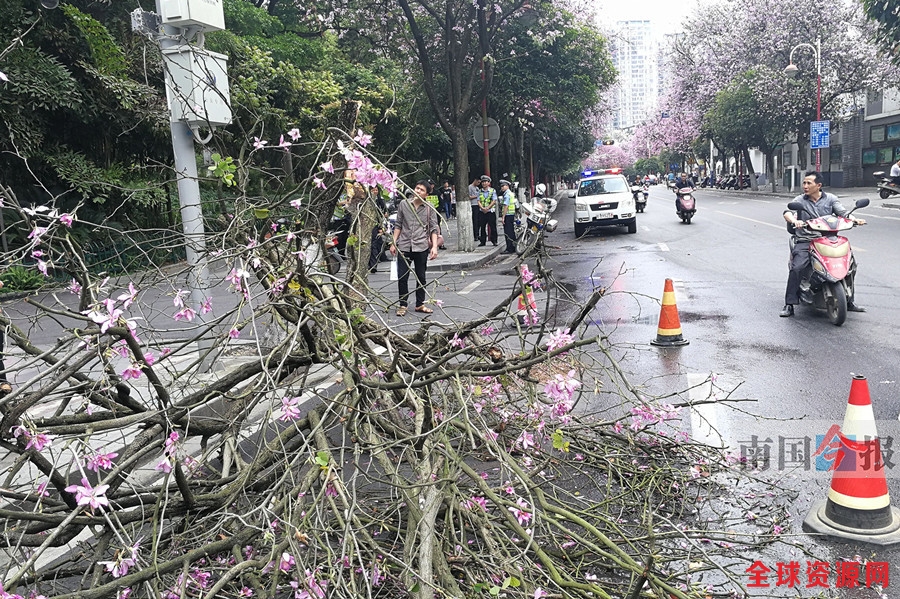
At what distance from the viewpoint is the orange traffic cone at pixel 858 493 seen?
342 centimetres

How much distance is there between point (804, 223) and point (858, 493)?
560 cm

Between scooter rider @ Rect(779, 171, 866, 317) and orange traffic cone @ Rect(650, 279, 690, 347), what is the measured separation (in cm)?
189

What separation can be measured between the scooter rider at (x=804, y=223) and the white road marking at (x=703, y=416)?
299cm

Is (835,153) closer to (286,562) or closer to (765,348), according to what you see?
(765,348)

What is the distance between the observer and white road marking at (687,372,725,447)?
4467 mm

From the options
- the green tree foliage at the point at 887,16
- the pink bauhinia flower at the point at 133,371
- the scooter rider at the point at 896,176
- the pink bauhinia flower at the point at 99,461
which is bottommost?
the pink bauhinia flower at the point at 99,461

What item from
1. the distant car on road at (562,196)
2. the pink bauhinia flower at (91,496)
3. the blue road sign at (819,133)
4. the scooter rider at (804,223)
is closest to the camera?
the pink bauhinia flower at (91,496)

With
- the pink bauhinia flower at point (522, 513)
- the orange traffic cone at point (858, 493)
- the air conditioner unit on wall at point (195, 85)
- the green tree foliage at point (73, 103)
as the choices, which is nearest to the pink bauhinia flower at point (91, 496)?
the pink bauhinia flower at point (522, 513)

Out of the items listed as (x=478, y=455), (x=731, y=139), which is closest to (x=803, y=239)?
(x=478, y=455)

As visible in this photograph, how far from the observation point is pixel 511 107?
78.0 ft

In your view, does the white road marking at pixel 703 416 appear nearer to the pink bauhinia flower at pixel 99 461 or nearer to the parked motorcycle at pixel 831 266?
the parked motorcycle at pixel 831 266

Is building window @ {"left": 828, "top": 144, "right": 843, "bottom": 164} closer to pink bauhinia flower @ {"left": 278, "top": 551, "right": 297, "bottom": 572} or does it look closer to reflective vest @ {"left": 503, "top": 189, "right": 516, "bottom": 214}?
reflective vest @ {"left": 503, "top": 189, "right": 516, "bottom": 214}

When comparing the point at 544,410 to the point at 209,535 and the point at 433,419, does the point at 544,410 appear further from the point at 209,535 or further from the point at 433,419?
the point at 209,535

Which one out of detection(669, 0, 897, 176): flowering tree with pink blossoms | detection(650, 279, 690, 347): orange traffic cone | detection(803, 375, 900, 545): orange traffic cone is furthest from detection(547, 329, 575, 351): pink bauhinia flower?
detection(669, 0, 897, 176): flowering tree with pink blossoms
